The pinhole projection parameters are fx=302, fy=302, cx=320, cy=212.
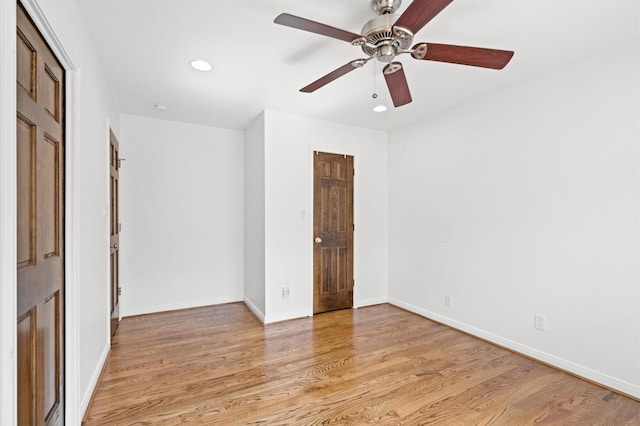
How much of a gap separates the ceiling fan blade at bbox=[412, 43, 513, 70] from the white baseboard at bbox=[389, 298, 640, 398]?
2.38 meters

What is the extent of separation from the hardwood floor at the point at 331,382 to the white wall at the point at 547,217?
308mm

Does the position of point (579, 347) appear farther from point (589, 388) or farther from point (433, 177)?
point (433, 177)

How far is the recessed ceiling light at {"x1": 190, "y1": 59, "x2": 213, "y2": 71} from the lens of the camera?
2.37 m

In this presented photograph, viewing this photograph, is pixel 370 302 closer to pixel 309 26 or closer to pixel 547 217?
pixel 547 217

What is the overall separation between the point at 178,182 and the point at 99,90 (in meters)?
→ 1.66

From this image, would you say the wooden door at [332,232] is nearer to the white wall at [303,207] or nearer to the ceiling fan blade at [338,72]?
the white wall at [303,207]

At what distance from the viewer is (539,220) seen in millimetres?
2625

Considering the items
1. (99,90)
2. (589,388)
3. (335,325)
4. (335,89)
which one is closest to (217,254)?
(335,325)

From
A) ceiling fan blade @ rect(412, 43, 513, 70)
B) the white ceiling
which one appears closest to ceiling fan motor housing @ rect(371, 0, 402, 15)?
the white ceiling

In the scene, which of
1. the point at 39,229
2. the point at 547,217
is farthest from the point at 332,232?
the point at 39,229

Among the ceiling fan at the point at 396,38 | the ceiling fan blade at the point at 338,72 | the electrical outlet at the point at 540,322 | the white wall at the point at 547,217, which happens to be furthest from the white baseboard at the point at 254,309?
the ceiling fan at the point at 396,38

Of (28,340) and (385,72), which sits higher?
(385,72)

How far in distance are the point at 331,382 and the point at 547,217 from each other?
7.38ft

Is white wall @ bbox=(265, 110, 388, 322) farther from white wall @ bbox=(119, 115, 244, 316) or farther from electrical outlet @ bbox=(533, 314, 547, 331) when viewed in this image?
electrical outlet @ bbox=(533, 314, 547, 331)
